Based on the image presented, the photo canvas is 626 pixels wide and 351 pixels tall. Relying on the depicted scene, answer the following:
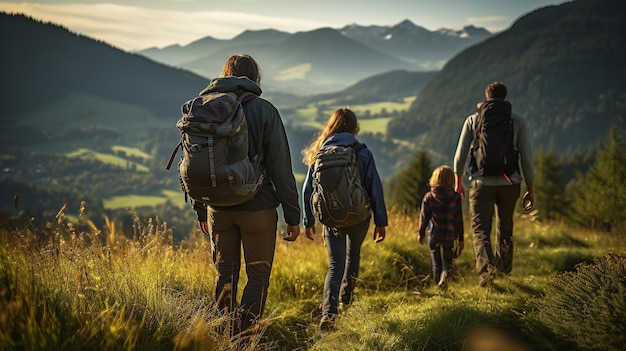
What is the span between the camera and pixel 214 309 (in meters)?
3.11

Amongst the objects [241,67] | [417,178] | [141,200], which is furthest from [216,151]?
[141,200]

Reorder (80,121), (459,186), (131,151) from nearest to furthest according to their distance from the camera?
(459,186), (131,151), (80,121)

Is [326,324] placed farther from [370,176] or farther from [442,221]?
[442,221]

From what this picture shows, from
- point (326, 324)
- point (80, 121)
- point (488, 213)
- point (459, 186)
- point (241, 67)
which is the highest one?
point (80, 121)

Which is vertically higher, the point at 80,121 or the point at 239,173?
the point at 80,121

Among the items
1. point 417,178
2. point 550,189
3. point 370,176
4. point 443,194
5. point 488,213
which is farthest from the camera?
point 550,189

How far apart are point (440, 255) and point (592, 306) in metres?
2.68

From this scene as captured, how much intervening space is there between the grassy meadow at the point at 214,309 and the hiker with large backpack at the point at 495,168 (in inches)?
18.1

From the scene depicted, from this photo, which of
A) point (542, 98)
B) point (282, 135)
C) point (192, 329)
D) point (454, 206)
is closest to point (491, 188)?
point (454, 206)

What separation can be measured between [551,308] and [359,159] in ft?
6.03

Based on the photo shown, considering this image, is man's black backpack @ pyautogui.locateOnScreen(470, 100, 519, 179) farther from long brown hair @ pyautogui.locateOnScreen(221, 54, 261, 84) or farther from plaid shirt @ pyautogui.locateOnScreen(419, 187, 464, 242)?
long brown hair @ pyautogui.locateOnScreen(221, 54, 261, 84)

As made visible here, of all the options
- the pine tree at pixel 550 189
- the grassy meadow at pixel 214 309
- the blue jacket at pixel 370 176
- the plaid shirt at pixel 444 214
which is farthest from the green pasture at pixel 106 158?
the blue jacket at pixel 370 176

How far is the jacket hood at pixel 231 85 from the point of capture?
129 inches

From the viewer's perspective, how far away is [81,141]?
556ft
